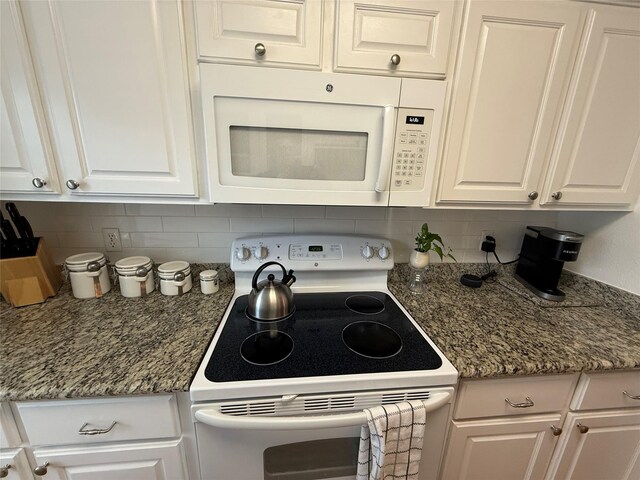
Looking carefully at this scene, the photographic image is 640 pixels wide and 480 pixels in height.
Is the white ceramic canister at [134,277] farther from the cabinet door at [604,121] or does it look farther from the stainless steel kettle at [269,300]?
the cabinet door at [604,121]

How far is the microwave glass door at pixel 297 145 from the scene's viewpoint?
0.84 m

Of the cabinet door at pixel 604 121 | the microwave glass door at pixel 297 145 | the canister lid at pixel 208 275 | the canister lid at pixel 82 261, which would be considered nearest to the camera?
the microwave glass door at pixel 297 145

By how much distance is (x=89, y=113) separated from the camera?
866 millimetres

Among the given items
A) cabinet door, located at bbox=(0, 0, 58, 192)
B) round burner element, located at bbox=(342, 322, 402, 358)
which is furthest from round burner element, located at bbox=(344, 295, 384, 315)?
cabinet door, located at bbox=(0, 0, 58, 192)

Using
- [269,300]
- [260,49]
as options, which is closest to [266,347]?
[269,300]

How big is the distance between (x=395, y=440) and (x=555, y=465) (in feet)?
2.50

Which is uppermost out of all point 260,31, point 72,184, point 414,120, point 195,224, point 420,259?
point 260,31

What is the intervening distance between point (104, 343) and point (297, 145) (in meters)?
0.90

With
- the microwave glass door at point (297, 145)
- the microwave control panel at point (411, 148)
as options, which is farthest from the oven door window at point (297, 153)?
the microwave control panel at point (411, 148)

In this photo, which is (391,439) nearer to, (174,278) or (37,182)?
(174,278)

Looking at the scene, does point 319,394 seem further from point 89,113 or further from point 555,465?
point 89,113

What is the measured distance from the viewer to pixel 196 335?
941 millimetres

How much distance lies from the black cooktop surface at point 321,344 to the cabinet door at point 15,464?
58 cm

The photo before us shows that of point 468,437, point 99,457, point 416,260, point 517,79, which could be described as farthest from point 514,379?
point 99,457
